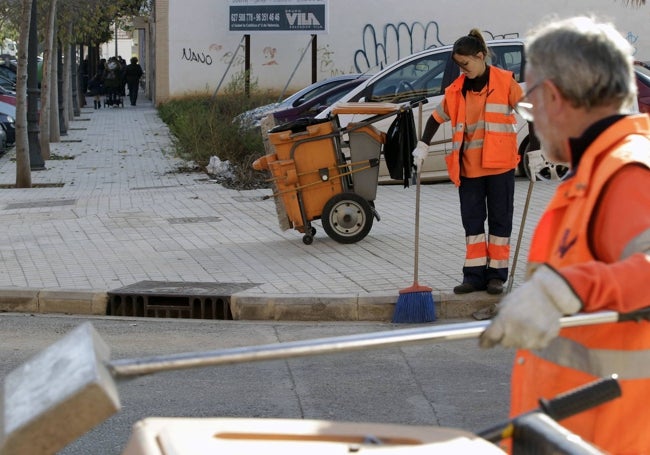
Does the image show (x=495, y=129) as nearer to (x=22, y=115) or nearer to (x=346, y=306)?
(x=346, y=306)

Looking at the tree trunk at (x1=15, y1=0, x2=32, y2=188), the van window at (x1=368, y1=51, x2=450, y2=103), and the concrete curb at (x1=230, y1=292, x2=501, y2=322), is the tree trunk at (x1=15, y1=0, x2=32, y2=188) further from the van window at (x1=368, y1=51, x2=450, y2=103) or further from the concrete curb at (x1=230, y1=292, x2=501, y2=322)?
the concrete curb at (x1=230, y1=292, x2=501, y2=322)

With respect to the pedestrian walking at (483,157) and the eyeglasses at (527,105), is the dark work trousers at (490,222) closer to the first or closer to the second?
the pedestrian walking at (483,157)

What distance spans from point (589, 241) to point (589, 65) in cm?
42

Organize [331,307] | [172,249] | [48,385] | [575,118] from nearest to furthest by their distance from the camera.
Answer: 1. [48,385]
2. [575,118]
3. [331,307]
4. [172,249]

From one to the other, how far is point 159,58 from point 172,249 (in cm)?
2626

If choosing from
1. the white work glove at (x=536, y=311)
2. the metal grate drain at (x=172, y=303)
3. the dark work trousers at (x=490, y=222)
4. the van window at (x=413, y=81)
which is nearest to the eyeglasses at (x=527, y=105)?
the white work glove at (x=536, y=311)

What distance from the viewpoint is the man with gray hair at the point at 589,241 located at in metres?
2.37

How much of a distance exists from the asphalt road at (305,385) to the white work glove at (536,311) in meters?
3.23

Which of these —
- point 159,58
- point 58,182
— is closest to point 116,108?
point 159,58

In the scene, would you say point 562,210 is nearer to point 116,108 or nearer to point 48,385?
point 48,385

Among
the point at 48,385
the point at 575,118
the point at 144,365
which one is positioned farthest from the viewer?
the point at 575,118

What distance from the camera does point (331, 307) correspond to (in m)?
8.50

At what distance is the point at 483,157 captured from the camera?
8312mm

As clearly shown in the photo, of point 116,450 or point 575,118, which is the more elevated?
point 575,118
